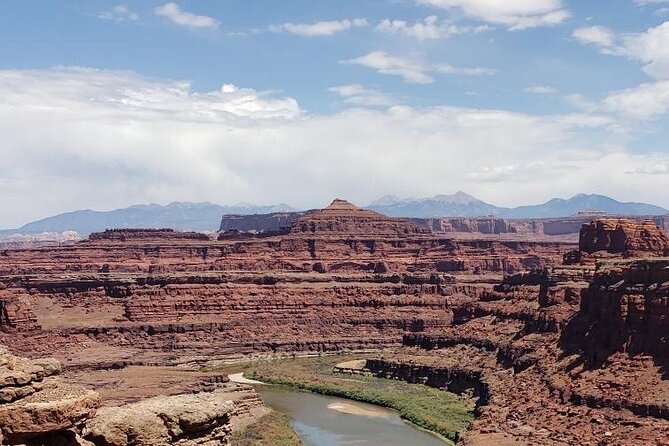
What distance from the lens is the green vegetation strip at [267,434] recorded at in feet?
146

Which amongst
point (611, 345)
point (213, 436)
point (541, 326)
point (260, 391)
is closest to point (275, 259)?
point (260, 391)

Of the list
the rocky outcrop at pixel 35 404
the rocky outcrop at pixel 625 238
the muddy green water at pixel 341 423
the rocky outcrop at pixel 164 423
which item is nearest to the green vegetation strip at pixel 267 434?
the muddy green water at pixel 341 423

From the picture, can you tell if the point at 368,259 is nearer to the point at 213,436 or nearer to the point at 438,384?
the point at 438,384

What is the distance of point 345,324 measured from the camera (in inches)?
3735

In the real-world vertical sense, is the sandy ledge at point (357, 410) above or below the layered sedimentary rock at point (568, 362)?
below

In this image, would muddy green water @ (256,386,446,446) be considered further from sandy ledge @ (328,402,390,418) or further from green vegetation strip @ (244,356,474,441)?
green vegetation strip @ (244,356,474,441)

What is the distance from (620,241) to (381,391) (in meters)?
22.7

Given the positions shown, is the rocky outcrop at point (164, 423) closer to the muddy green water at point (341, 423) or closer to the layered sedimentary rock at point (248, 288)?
the muddy green water at point (341, 423)

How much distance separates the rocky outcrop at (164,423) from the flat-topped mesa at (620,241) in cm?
5443

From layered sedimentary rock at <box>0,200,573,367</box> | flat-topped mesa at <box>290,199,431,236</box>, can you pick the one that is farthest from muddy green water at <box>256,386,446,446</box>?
flat-topped mesa at <box>290,199,431,236</box>

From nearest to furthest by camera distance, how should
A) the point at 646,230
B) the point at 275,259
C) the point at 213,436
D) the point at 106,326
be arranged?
the point at 213,436
the point at 646,230
the point at 106,326
the point at 275,259

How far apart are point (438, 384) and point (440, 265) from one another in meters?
63.3

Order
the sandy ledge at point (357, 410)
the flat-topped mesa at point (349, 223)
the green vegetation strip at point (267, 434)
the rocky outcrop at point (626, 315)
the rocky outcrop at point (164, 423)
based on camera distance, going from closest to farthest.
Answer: the rocky outcrop at point (164, 423)
the green vegetation strip at point (267, 434)
the rocky outcrop at point (626, 315)
the sandy ledge at point (357, 410)
the flat-topped mesa at point (349, 223)

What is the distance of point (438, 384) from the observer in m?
63.1
